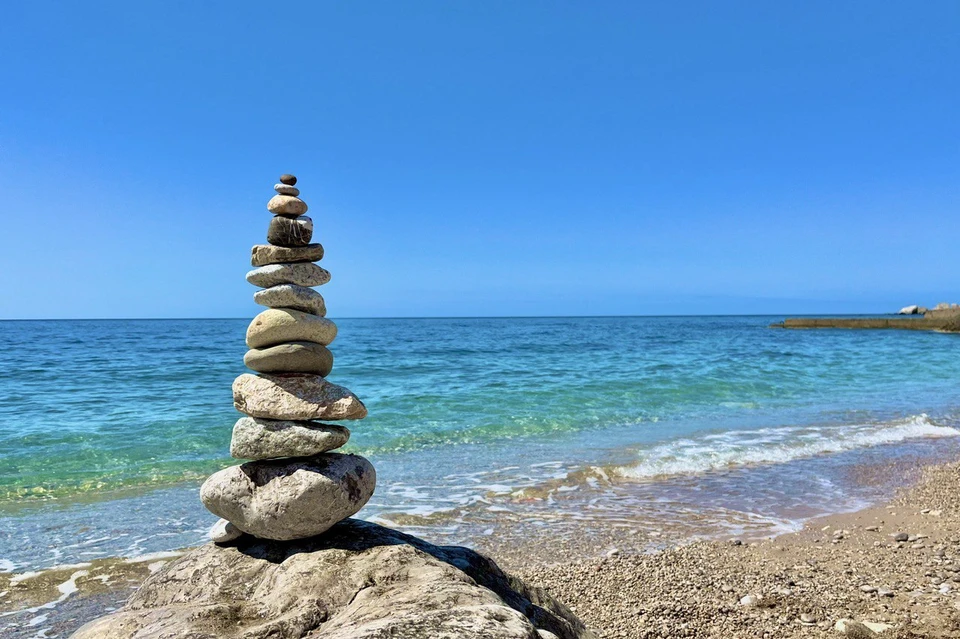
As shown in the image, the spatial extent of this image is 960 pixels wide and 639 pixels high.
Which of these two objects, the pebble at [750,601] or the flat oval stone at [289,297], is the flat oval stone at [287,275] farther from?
the pebble at [750,601]

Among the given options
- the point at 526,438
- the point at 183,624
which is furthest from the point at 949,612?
the point at 526,438

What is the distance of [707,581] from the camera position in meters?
6.39

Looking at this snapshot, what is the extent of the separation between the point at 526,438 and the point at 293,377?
10.2m

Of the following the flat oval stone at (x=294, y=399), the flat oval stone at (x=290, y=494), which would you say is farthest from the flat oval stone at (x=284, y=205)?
the flat oval stone at (x=290, y=494)

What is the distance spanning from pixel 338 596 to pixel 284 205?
3.11m

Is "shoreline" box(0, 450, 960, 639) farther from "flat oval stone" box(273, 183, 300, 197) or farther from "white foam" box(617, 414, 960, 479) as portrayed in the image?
"flat oval stone" box(273, 183, 300, 197)

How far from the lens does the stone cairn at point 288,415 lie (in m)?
4.79

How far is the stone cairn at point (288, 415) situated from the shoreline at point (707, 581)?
8.36ft

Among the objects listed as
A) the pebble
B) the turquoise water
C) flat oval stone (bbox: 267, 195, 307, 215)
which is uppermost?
flat oval stone (bbox: 267, 195, 307, 215)

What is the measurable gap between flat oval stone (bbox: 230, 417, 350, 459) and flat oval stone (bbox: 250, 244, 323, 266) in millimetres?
1337

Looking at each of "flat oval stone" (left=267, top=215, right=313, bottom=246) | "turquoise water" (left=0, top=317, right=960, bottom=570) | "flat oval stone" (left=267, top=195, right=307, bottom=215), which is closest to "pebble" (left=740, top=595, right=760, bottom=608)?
"turquoise water" (left=0, top=317, right=960, bottom=570)

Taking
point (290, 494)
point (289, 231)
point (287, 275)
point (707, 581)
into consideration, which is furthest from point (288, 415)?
point (707, 581)

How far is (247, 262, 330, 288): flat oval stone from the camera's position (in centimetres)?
533

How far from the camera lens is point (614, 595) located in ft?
20.3
